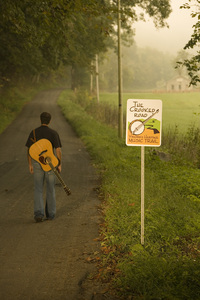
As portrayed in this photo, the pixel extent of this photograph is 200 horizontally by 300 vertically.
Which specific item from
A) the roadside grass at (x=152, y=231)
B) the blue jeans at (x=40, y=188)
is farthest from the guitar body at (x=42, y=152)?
the roadside grass at (x=152, y=231)

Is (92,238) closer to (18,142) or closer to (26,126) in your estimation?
(18,142)

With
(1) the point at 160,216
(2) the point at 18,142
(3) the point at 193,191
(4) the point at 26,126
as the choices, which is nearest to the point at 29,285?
(1) the point at 160,216

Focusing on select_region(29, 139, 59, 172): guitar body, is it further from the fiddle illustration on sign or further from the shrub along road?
the fiddle illustration on sign

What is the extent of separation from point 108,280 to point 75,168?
28.6 feet

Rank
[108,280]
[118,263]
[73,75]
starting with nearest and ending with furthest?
1. [108,280]
2. [118,263]
3. [73,75]

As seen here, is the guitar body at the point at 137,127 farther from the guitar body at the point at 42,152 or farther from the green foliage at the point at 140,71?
the green foliage at the point at 140,71

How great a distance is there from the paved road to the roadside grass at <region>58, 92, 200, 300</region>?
34 cm

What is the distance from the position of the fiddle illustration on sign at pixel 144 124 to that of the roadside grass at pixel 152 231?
1613 mm

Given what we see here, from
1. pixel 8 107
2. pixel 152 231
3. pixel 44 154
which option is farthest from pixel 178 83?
pixel 152 231

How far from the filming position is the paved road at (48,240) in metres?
5.03

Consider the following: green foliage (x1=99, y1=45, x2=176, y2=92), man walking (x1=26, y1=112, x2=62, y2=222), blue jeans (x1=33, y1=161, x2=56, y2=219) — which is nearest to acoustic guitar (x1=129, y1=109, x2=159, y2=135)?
man walking (x1=26, y1=112, x2=62, y2=222)

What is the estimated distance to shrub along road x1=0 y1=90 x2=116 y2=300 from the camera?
197 inches

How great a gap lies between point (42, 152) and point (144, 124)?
7.61 ft

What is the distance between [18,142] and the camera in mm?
20953
